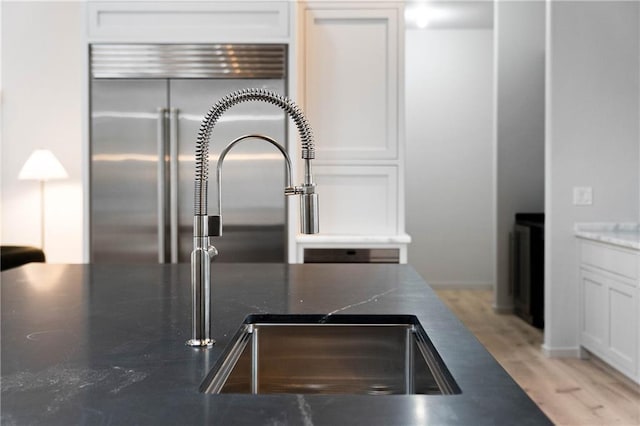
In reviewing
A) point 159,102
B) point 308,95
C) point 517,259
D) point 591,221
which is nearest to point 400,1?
point 308,95

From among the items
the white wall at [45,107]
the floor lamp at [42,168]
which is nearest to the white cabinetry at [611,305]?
the floor lamp at [42,168]

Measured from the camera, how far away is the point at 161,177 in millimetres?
3533

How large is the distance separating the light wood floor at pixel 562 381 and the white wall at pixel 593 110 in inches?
20.5

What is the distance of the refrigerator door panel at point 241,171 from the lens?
3521 millimetres

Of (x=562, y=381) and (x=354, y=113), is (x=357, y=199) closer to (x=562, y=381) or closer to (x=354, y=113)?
(x=354, y=113)

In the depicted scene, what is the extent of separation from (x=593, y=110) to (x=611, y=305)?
127 centimetres

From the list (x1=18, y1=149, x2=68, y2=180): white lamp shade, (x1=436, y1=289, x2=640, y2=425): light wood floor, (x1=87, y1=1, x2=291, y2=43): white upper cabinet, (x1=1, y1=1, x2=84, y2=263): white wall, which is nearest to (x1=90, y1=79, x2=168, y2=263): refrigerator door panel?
(x1=87, y1=1, x2=291, y2=43): white upper cabinet

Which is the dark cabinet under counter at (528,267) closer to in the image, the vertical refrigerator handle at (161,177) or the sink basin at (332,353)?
the vertical refrigerator handle at (161,177)

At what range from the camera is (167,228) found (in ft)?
11.7

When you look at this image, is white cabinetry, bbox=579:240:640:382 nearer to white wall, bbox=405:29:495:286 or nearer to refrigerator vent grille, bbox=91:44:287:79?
refrigerator vent grille, bbox=91:44:287:79

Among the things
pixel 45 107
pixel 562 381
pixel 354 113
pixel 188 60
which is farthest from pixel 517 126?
pixel 45 107

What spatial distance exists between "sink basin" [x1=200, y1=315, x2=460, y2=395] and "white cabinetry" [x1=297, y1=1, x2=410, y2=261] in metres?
2.31

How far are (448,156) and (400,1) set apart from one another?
3533 millimetres

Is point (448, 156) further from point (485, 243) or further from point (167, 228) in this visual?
point (167, 228)
